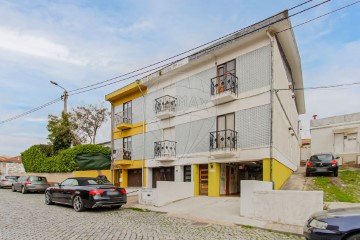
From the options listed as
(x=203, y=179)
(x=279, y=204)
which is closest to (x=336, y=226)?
(x=279, y=204)

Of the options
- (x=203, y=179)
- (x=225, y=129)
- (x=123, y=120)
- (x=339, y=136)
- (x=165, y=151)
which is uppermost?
(x=123, y=120)

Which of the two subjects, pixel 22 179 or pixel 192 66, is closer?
pixel 192 66

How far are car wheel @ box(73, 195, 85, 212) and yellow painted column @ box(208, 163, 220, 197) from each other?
6927 mm

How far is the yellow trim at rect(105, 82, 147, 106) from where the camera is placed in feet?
74.3

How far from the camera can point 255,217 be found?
1012 cm

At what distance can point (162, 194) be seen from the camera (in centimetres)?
1402

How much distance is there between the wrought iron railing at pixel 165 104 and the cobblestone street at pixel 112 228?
9.39 m

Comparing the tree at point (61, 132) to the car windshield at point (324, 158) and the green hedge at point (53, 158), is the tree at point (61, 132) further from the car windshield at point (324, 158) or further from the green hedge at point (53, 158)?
the car windshield at point (324, 158)

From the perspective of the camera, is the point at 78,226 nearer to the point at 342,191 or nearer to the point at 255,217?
the point at 255,217

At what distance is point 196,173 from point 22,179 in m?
14.1

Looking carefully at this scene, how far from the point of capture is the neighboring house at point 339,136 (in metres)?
25.1

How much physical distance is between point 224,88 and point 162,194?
6580mm

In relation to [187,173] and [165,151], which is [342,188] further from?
[165,151]

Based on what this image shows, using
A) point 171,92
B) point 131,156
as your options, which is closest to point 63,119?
point 131,156
